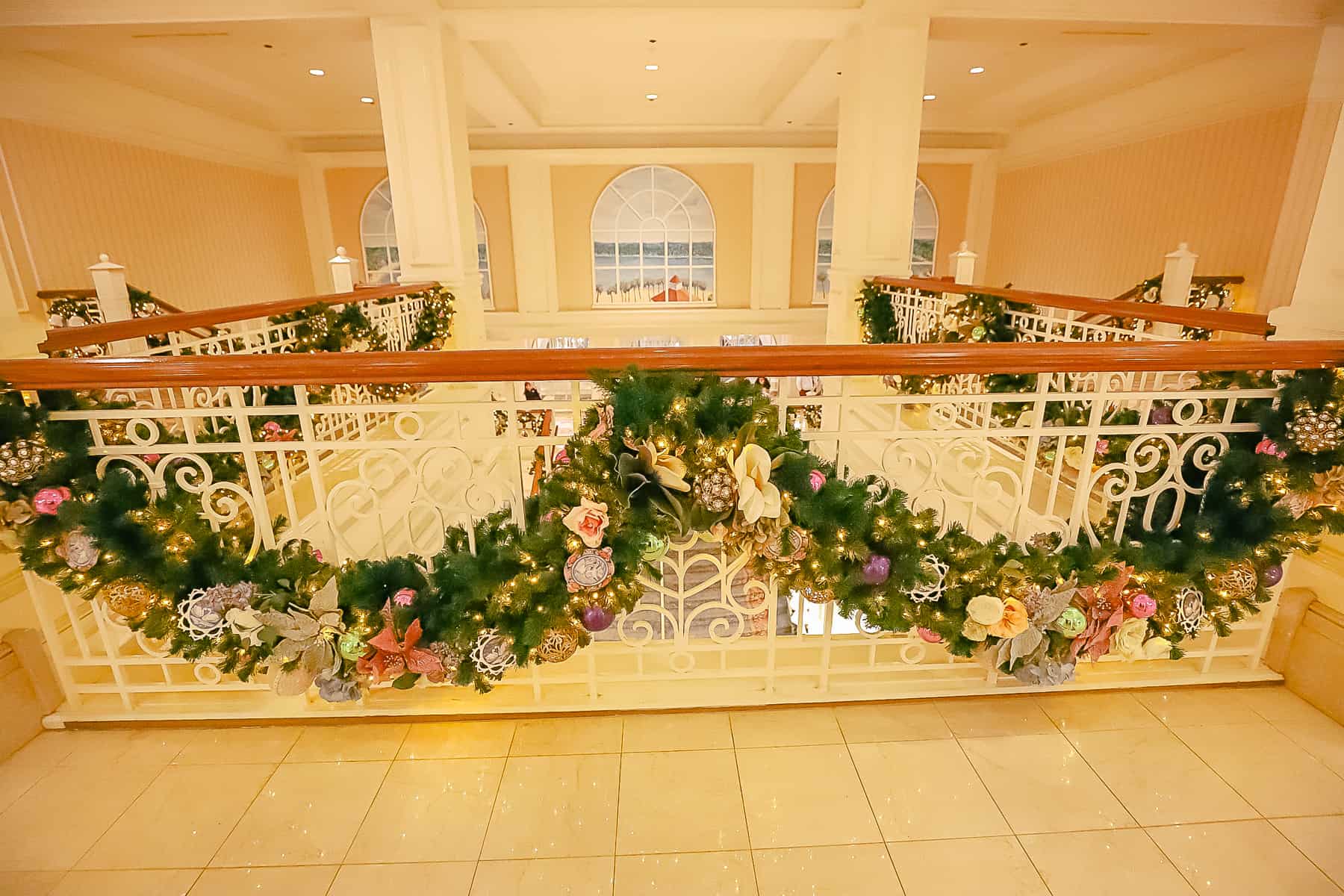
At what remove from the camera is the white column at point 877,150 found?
497 centimetres

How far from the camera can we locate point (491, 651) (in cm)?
177

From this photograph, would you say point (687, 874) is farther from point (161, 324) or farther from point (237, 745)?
point (161, 324)

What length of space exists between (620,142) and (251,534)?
9.18m

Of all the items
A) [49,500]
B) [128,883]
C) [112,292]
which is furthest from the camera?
[112,292]

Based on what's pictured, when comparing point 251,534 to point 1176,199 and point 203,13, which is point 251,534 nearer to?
point 203,13

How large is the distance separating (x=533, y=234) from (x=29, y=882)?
31.0ft

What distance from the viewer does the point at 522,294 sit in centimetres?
1015

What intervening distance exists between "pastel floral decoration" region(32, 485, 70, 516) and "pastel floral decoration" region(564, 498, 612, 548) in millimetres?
1425

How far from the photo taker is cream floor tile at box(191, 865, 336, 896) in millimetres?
1563

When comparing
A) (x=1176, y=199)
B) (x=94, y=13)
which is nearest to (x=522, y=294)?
(x=94, y=13)

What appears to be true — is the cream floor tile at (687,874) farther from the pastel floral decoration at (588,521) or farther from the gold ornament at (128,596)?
the gold ornament at (128,596)

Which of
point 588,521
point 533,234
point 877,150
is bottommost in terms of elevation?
point 588,521

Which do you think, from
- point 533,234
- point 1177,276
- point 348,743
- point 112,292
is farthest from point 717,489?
point 533,234

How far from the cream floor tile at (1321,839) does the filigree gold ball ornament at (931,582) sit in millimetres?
1057
